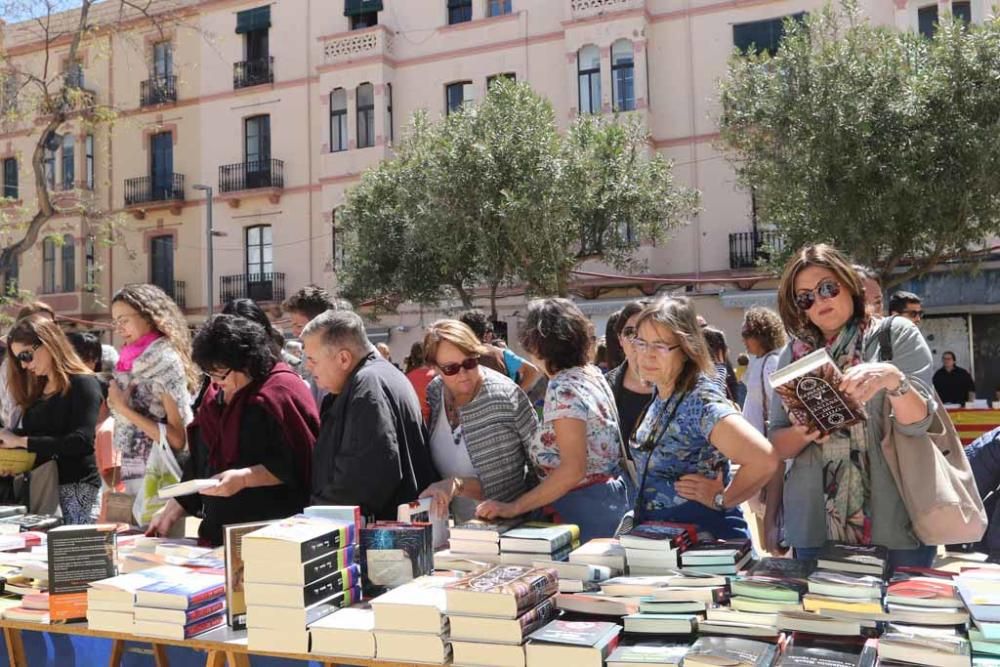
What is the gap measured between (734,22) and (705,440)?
18901 millimetres

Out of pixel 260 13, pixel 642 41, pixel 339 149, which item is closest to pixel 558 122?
pixel 642 41

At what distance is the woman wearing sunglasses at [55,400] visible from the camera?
4.89 metres

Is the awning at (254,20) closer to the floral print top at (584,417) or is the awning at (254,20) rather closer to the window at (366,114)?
the window at (366,114)

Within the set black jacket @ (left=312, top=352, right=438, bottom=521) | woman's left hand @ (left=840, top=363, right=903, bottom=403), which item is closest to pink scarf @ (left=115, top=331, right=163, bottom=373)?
black jacket @ (left=312, top=352, right=438, bottom=521)

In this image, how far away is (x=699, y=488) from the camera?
305cm

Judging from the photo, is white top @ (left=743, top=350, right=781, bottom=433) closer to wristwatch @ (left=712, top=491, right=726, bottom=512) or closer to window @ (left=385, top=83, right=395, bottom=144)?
wristwatch @ (left=712, top=491, right=726, bottom=512)

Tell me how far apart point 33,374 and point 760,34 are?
18045mm

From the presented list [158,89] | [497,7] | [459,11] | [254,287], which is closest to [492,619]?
[497,7]

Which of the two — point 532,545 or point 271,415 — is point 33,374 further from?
point 532,545

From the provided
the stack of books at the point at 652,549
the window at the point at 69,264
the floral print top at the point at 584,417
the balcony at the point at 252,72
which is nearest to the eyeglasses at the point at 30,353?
the floral print top at the point at 584,417

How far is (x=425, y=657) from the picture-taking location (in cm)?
245

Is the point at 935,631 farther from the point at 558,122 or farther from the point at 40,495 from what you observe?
the point at 558,122

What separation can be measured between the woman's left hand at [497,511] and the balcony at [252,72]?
23852 millimetres

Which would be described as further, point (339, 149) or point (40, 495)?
point (339, 149)
